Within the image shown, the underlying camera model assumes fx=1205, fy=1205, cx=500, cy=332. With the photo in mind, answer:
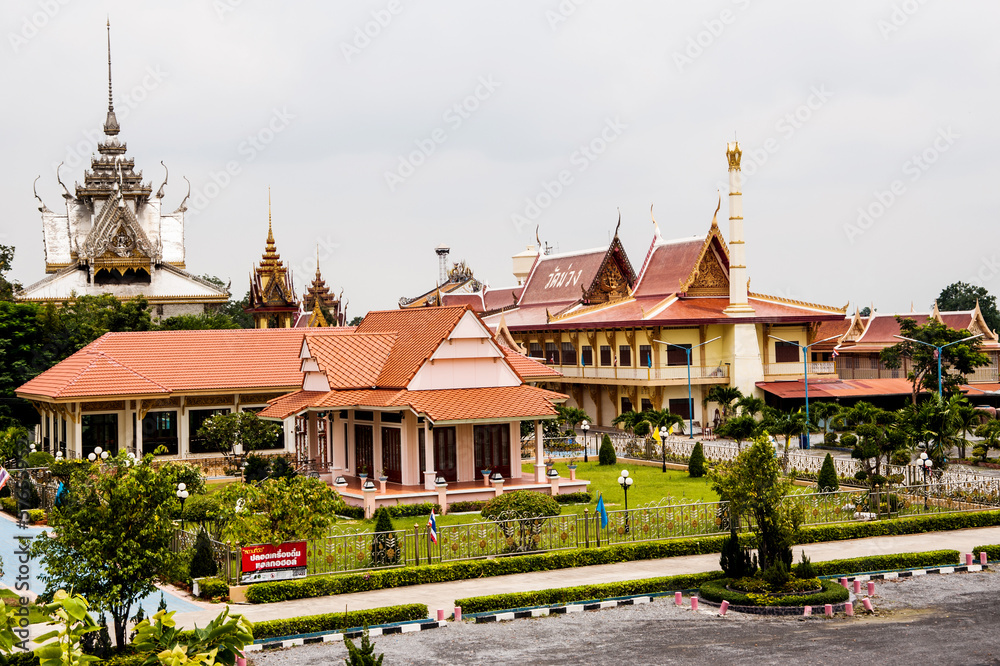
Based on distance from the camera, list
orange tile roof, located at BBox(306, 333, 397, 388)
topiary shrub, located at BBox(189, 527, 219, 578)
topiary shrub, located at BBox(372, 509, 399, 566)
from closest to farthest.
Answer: topiary shrub, located at BBox(189, 527, 219, 578) → topiary shrub, located at BBox(372, 509, 399, 566) → orange tile roof, located at BBox(306, 333, 397, 388)

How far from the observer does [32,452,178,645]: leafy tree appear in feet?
57.2

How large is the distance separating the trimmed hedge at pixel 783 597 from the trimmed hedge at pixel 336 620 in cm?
502

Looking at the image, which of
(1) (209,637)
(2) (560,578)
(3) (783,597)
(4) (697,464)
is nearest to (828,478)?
(4) (697,464)

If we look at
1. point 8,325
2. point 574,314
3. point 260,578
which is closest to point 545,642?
point 260,578

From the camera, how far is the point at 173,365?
40281mm

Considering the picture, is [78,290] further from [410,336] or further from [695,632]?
[695,632]

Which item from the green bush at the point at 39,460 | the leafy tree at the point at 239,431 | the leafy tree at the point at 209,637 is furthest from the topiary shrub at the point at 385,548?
the green bush at the point at 39,460

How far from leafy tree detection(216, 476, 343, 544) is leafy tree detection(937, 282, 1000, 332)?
9616cm

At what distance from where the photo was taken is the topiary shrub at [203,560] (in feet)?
73.9

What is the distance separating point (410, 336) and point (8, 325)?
1829 centimetres

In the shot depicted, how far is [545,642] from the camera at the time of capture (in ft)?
61.2

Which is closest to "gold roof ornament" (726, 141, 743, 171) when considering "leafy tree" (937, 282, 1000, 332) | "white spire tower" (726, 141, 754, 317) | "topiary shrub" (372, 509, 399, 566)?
"white spire tower" (726, 141, 754, 317)

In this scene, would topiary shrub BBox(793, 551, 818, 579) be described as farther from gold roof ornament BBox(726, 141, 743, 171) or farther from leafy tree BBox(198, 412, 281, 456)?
gold roof ornament BBox(726, 141, 743, 171)

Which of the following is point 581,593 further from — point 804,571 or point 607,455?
point 607,455
